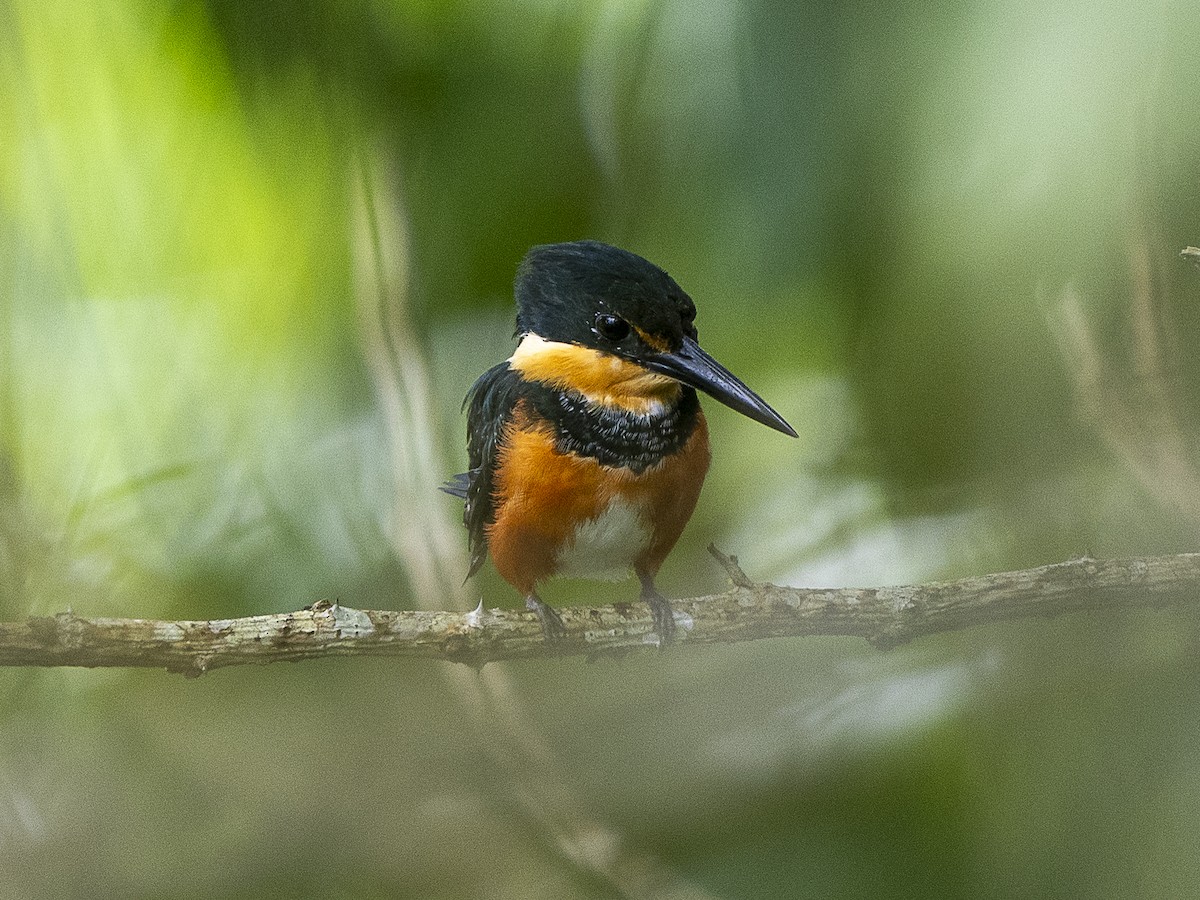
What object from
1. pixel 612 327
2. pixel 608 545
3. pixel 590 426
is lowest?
pixel 608 545

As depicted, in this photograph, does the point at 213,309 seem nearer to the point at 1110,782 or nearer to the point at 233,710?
the point at 233,710

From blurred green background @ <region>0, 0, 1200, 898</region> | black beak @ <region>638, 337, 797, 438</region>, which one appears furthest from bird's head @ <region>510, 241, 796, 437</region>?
blurred green background @ <region>0, 0, 1200, 898</region>

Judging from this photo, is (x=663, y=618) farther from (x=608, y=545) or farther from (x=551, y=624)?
(x=608, y=545)

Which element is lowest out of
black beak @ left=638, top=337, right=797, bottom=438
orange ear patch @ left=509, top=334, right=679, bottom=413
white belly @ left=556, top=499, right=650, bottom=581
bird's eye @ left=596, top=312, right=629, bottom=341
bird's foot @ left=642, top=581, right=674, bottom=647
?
white belly @ left=556, top=499, right=650, bottom=581

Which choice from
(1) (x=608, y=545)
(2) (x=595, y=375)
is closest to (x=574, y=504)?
(1) (x=608, y=545)

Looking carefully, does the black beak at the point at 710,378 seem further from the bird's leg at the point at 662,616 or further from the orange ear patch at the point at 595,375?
the bird's leg at the point at 662,616

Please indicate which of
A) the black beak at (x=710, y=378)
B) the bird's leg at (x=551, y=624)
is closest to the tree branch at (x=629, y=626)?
the bird's leg at (x=551, y=624)

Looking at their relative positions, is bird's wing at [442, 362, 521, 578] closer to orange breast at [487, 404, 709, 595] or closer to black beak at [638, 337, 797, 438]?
orange breast at [487, 404, 709, 595]
